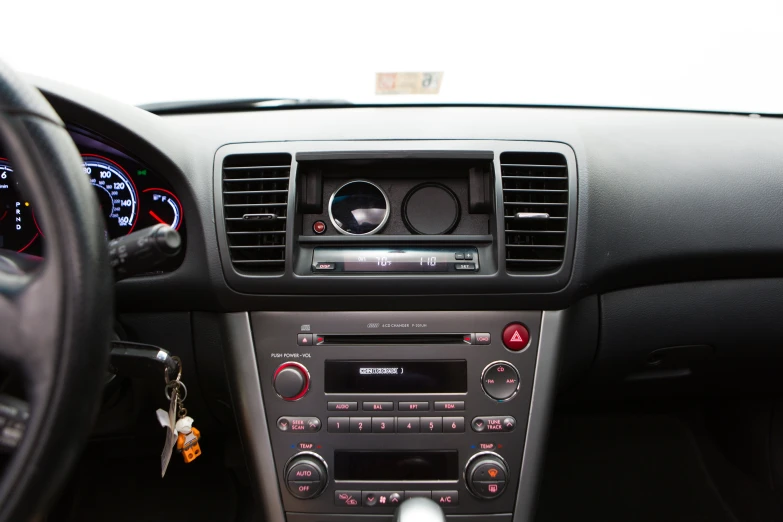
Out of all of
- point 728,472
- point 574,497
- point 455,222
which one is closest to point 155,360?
point 455,222

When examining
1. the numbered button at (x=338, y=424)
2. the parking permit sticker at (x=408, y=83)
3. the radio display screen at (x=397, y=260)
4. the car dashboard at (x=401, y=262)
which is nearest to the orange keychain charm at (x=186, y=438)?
the car dashboard at (x=401, y=262)

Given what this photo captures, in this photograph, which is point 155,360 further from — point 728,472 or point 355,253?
point 728,472

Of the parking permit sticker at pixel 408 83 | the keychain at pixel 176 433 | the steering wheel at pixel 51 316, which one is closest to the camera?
the steering wheel at pixel 51 316

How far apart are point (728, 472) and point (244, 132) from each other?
1981 mm

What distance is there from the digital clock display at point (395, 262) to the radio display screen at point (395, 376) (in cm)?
22

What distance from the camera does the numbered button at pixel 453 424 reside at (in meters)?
1.32

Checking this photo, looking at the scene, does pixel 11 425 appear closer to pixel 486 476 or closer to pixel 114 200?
pixel 114 200

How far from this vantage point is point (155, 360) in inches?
40.2

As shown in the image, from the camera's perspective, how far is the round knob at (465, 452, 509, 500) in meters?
1.32

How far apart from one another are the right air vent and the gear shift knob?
1.79 ft

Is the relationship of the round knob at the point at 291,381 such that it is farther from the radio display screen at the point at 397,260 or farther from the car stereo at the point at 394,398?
the radio display screen at the point at 397,260

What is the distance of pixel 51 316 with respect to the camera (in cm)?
68

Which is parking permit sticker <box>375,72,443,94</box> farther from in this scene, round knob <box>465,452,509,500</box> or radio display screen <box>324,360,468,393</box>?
round knob <box>465,452,509,500</box>

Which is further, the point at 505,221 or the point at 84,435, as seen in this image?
the point at 505,221
